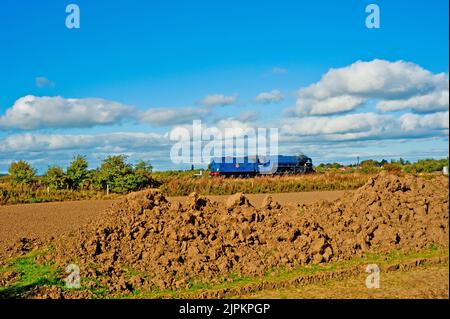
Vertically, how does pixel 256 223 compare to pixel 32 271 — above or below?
above

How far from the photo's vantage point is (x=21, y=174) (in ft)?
116

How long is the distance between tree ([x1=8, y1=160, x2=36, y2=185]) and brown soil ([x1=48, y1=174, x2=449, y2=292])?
82.2 ft

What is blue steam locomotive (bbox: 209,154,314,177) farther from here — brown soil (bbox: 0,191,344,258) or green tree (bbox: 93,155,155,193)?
brown soil (bbox: 0,191,344,258)

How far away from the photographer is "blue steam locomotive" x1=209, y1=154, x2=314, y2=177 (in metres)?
53.8

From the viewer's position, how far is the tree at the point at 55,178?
33781mm

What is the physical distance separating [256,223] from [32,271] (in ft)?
17.2

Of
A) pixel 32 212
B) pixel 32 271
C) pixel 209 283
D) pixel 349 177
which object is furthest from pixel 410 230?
pixel 349 177

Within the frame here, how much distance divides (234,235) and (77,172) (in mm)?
24627

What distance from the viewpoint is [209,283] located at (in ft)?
32.5

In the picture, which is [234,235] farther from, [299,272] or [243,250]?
[299,272]
